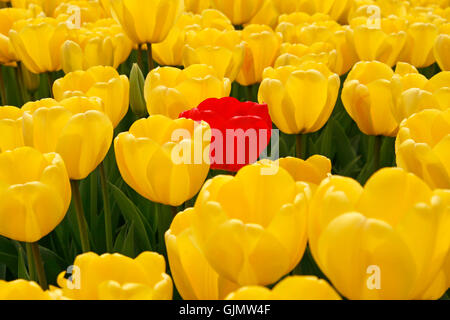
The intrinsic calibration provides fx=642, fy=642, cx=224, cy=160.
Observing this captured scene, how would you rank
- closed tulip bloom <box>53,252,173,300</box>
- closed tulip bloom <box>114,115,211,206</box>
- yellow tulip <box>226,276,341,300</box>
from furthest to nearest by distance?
closed tulip bloom <box>114,115,211,206</box> < closed tulip bloom <box>53,252,173,300</box> < yellow tulip <box>226,276,341,300</box>

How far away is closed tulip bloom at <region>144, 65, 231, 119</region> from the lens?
124cm

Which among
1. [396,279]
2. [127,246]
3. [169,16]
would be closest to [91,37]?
[169,16]

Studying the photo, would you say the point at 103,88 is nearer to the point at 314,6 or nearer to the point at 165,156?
the point at 165,156

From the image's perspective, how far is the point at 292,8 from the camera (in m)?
2.32

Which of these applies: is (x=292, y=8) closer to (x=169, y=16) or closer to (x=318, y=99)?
(x=169, y=16)

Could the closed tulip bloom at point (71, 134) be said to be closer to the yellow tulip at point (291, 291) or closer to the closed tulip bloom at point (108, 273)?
the closed tulip bloom at point (108, 273)

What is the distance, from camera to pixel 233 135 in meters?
1.05

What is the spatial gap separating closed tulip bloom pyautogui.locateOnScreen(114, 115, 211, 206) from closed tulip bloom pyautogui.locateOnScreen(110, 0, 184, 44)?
63cm

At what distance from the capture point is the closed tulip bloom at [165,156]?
38.3 inches

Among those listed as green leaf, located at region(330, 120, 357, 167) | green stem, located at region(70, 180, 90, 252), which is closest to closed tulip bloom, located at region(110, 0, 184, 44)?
green leaf, located at region(330, 120, 357, 167)

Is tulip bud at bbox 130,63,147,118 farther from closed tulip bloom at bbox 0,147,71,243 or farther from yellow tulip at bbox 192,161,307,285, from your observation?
yellow tulip at bbox 192,161,307,285

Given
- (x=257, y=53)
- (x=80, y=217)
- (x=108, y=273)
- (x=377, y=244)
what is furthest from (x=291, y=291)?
(x=257, y=53)

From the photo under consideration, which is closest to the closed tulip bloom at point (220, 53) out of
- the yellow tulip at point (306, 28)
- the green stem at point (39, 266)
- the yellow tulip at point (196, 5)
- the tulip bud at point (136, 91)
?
the tulip bud at point (136, 91)
